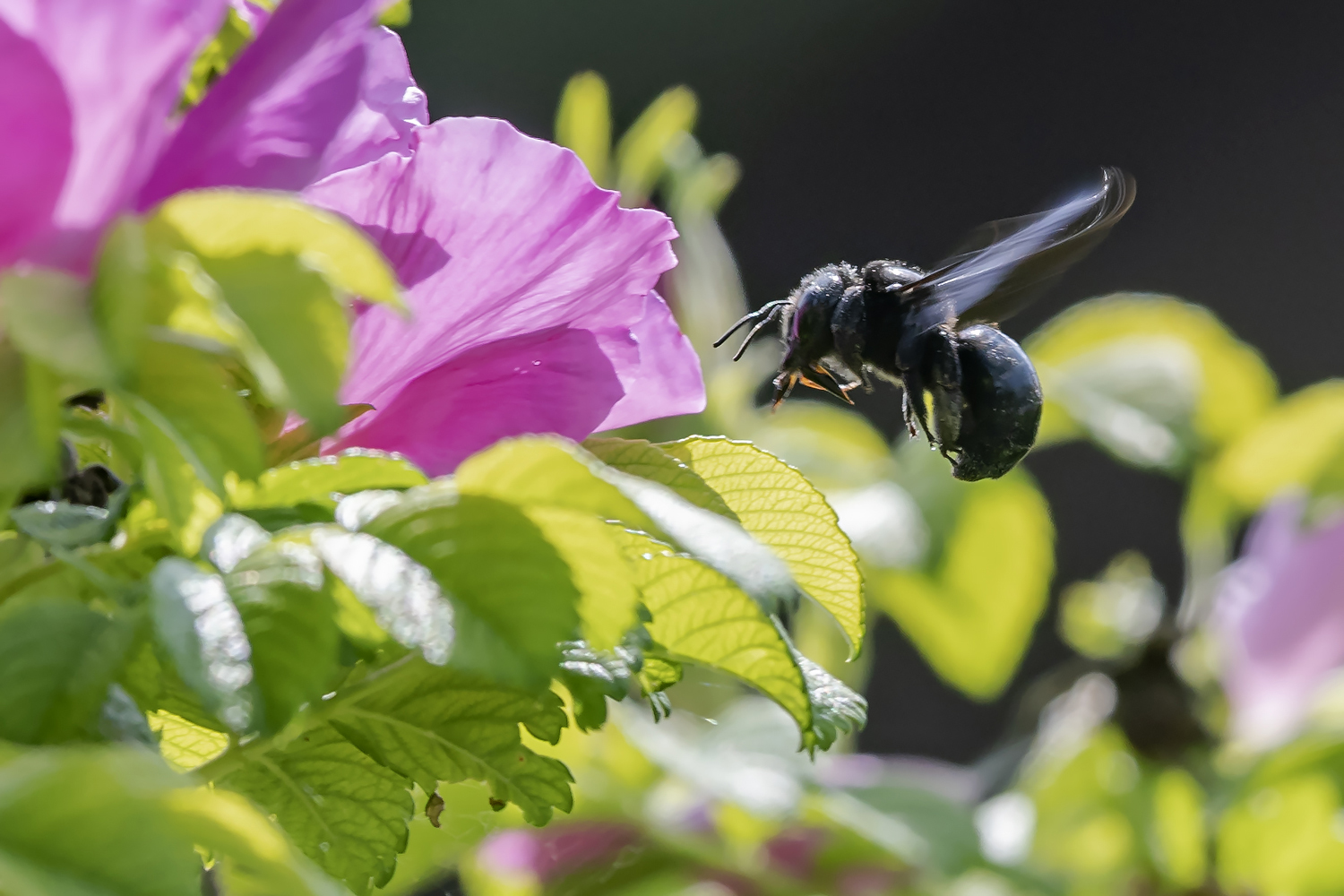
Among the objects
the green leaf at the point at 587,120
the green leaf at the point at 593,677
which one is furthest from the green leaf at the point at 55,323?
the green leaf at the point at 587,120

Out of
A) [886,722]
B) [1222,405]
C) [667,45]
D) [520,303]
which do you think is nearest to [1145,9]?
Answer: [667,45]

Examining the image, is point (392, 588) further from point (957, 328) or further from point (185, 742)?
point (957, 328)

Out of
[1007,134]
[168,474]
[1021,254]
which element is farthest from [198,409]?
[1007,134]

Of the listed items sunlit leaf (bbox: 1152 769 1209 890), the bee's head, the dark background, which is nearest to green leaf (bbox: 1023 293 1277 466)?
sunlit leaf (bbox: 1152 769 1209 890)

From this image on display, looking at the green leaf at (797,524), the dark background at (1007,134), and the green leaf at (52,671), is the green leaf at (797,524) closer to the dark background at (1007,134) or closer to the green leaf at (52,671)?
the green leaf at (52,671)

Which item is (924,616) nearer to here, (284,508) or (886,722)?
(284,508)

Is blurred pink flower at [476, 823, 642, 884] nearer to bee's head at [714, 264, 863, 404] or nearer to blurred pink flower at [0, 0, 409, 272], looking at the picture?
bee's head at [714, 264, 863, 404]
